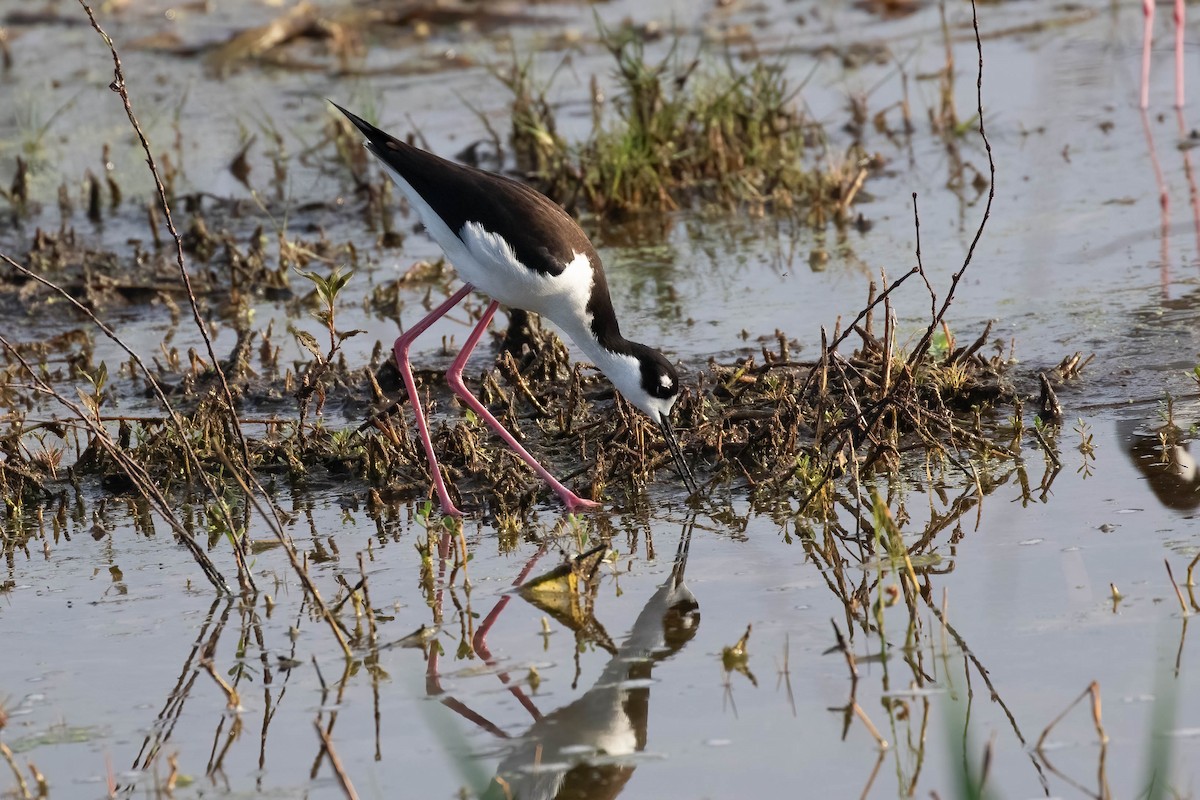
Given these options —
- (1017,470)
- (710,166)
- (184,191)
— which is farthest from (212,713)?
(184,191)

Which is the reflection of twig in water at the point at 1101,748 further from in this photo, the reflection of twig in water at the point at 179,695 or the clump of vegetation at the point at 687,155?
the clump of vegetation at the point at 687,155

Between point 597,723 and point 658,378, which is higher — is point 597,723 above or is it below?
below

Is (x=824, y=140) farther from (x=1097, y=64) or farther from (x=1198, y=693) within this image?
(x=1198, y=693)

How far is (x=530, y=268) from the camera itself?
4484mm

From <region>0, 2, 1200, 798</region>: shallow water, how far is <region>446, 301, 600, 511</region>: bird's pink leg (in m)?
0.09

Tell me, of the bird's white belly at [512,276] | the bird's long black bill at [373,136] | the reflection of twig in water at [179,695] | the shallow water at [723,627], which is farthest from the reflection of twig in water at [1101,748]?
the bird's long black bill at [373,136]

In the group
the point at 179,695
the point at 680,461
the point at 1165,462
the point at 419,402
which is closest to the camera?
the point at 179,695

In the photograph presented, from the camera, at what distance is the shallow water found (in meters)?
2.89

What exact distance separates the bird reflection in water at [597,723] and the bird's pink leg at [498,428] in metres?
0.65

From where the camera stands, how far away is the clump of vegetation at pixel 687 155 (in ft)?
22.7

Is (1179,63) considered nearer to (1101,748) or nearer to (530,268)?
(530,268)

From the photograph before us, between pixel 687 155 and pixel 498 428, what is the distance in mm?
2966

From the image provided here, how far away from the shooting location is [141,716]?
320 centimetres

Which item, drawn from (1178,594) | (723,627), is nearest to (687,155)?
(723,627)
